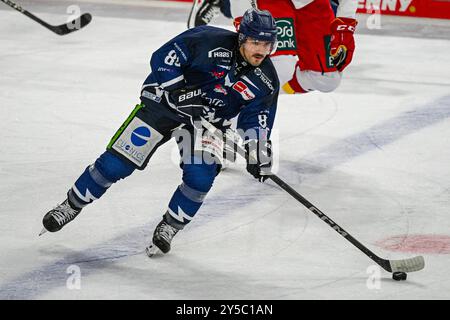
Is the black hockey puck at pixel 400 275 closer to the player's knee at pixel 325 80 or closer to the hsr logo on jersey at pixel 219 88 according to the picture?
the hsr logo on jersey at pixel 219 88

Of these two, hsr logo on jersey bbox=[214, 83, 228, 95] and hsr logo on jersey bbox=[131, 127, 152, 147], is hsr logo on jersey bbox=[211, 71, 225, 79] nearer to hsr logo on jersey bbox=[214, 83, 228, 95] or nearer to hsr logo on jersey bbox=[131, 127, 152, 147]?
hsr logo on jersey bbox=[214, 83, 228, 95]

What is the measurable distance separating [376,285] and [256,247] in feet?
1.94

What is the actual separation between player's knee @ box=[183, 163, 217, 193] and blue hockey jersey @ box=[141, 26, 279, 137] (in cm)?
27

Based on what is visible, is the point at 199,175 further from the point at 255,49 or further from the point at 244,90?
the point at 255,49

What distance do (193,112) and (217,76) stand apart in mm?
204

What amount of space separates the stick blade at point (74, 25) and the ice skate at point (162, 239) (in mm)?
4007

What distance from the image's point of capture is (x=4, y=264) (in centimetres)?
397

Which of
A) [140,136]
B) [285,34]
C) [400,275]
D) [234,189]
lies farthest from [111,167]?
[285,34]

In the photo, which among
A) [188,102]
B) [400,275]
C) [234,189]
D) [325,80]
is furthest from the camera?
[325,80]

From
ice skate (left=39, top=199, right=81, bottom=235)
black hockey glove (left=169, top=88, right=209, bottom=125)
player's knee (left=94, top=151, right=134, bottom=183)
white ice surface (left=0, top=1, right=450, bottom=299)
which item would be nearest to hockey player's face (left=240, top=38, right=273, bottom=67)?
black hockey glove (left=169, top=88, right=209, bottom=125)

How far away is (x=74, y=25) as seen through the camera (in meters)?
7.99

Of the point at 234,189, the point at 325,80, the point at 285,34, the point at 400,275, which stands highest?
the point at 285,34

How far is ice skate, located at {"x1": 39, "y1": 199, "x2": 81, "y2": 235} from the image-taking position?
4.19 meters
